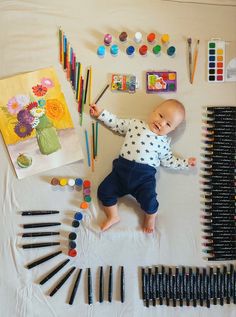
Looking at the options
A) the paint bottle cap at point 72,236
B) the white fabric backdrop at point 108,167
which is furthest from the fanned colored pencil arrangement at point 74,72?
the paint bottle cap at point 72,236

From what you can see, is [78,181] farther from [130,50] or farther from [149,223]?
[130,50]

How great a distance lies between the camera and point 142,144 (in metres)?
1.24

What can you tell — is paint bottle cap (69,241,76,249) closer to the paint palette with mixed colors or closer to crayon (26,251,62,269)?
crayon (26,251,62,269)

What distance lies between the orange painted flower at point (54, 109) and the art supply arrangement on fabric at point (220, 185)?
20.5 inches

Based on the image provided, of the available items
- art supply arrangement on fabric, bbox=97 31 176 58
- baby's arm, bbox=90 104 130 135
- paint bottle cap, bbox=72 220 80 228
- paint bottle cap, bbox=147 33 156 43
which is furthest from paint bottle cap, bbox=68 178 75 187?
paint bottle cap, bbox=147 33 156 43

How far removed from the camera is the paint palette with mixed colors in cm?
134

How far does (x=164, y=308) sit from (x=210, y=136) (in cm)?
61

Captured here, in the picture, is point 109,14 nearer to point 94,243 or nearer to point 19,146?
point 19,146

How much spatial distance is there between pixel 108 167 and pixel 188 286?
490mm

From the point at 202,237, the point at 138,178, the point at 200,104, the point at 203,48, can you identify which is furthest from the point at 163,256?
the point at 203,48

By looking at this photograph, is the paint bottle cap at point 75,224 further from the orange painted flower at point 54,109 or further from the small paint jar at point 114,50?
the small paint jar at point 114,50

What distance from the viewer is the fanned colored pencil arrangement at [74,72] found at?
4.22 ft

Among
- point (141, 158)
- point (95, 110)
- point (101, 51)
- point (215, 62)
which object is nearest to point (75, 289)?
point (141, 158)

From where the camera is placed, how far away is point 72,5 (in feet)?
4.28
